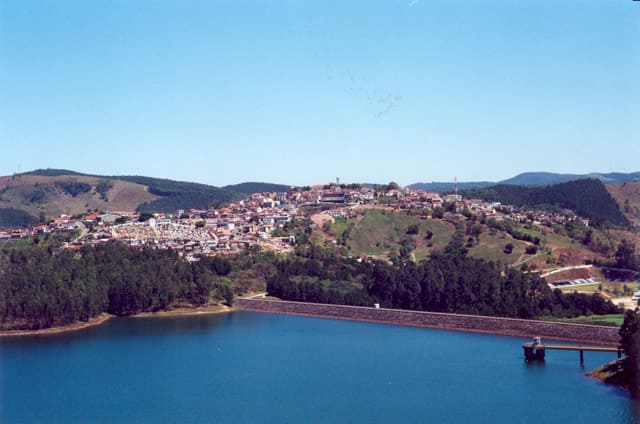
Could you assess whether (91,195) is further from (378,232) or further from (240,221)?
(378,232)

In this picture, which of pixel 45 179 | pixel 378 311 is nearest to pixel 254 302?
pixel 378 311

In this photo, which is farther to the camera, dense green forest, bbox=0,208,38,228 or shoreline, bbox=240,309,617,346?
dense green forest, bbox=0,208,38,228

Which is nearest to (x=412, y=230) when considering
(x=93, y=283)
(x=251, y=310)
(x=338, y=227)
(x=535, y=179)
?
(x=338, y=227)

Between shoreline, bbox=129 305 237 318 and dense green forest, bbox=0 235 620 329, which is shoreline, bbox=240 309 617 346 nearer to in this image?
dense green forest, bbox=0 235 620 329

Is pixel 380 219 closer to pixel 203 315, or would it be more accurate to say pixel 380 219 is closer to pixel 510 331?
pixel 203 315

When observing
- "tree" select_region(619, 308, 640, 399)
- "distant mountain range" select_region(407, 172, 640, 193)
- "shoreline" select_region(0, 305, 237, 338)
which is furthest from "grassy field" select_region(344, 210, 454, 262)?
"distant mountain range" select_region(407, 172, 640, 193)

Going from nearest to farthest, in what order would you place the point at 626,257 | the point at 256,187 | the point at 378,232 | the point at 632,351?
the point at 632,351, the point at 626,257, the point at 378,232, the point at 256,187
